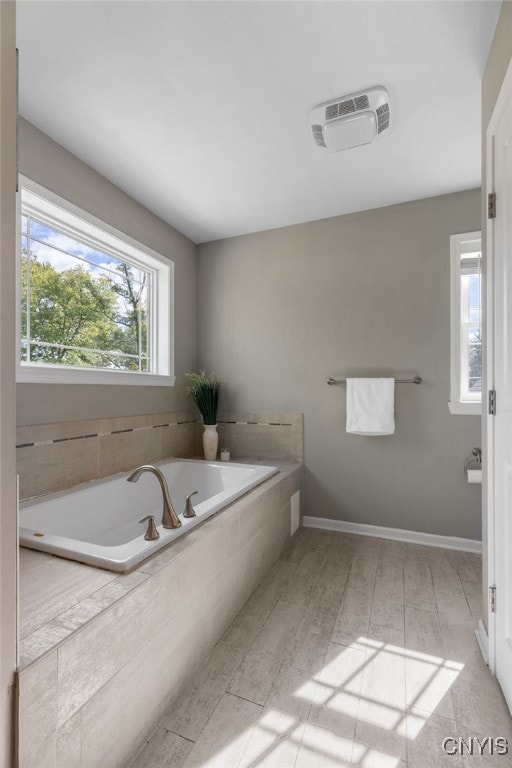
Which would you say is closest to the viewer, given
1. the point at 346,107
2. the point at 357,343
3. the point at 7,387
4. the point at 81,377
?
the point at 7,387

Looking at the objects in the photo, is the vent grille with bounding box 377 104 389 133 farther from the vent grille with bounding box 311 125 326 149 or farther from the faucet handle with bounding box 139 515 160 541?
the faucet handle with bounding box 139 515 160 541

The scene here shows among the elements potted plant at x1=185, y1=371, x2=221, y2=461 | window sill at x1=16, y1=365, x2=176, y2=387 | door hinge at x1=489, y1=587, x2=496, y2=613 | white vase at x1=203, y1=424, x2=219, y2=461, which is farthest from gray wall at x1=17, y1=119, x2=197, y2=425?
door hinge at x1=489, y1=587, x2=496, y2=613

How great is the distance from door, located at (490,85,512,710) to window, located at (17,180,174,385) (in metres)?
1.99

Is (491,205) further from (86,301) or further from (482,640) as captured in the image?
(86,301)

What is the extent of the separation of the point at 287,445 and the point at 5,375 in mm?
2429

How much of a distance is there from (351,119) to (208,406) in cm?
208

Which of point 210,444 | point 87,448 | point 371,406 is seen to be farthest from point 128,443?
point 371,406

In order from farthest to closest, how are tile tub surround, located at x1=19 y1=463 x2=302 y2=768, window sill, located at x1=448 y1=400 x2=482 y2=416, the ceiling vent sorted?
window sill, located at x1=448 y1=400 x2=482 y2=416
the ceiling vent
tile tub surround, located at x1=19 y1=463 x2=302 y2=768

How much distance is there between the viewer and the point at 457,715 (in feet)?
4.03

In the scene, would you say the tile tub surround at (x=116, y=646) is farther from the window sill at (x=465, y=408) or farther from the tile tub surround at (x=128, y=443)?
the window sill at (x=465, y=408)

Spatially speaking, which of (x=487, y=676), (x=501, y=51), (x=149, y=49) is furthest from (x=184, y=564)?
(x=501, y=51)

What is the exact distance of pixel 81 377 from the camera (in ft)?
6.94

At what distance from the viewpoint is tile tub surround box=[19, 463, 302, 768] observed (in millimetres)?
850

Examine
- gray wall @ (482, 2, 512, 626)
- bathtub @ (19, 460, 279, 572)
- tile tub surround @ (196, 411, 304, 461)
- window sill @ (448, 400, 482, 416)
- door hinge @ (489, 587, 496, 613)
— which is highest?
gray wall @ (482, 2, 512, 626)
